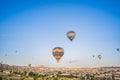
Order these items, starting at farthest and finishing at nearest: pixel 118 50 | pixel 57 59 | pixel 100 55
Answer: pixel 100 55
pixel 118 50
pixel 57 59

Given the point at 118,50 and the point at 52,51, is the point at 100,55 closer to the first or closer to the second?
the point at 118,50

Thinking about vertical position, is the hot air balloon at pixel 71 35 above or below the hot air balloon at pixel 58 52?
above

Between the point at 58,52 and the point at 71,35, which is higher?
the point at 71,35

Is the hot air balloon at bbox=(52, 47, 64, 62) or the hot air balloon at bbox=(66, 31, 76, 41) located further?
the hot air balloon at bbox=(52, 47, 64, 62)

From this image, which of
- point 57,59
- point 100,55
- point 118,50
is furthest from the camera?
point 100,55

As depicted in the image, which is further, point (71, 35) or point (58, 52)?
point (58, 52)

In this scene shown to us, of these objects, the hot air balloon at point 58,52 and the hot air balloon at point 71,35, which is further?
the hot air balloon at point 58,52

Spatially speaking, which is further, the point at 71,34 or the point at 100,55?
the point at 100,55

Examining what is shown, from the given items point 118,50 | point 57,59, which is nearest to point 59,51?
point 57,59
